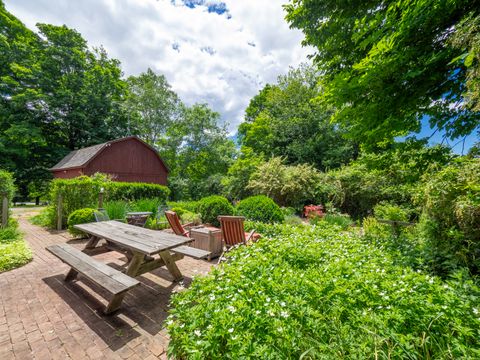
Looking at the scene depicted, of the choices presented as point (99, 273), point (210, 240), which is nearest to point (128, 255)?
point (99, 273)

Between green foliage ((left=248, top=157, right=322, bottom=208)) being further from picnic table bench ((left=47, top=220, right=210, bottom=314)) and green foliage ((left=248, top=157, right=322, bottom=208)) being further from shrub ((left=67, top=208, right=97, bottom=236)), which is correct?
picnic table bench ((left=47, top=220, right=210, bottom=314))

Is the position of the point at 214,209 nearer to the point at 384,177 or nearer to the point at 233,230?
the point at 233,230

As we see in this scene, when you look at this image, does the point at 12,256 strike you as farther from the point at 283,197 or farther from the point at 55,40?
the point at 55,40

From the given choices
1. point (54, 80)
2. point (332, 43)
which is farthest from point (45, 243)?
point (54, 80)

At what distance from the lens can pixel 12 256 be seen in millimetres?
3973

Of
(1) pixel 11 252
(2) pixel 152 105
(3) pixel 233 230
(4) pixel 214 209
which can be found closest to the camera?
(1) pixel 11 252

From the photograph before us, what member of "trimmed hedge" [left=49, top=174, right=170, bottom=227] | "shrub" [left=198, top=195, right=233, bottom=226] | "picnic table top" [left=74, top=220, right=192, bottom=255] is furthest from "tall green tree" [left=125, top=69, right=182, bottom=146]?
"picnic table top" [left=74, top=220, right=192, bottom=255]

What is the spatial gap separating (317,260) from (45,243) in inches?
261

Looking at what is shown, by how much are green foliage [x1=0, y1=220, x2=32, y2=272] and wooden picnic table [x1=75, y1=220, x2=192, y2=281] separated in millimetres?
1270

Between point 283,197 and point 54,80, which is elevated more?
point 54,80

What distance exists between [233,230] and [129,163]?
14453mm

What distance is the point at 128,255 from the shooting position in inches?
151

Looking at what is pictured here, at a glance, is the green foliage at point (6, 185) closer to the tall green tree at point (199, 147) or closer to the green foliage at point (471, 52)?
the green foliage at point (471, 52)

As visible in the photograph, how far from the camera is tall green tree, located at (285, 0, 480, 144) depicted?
116 inches
